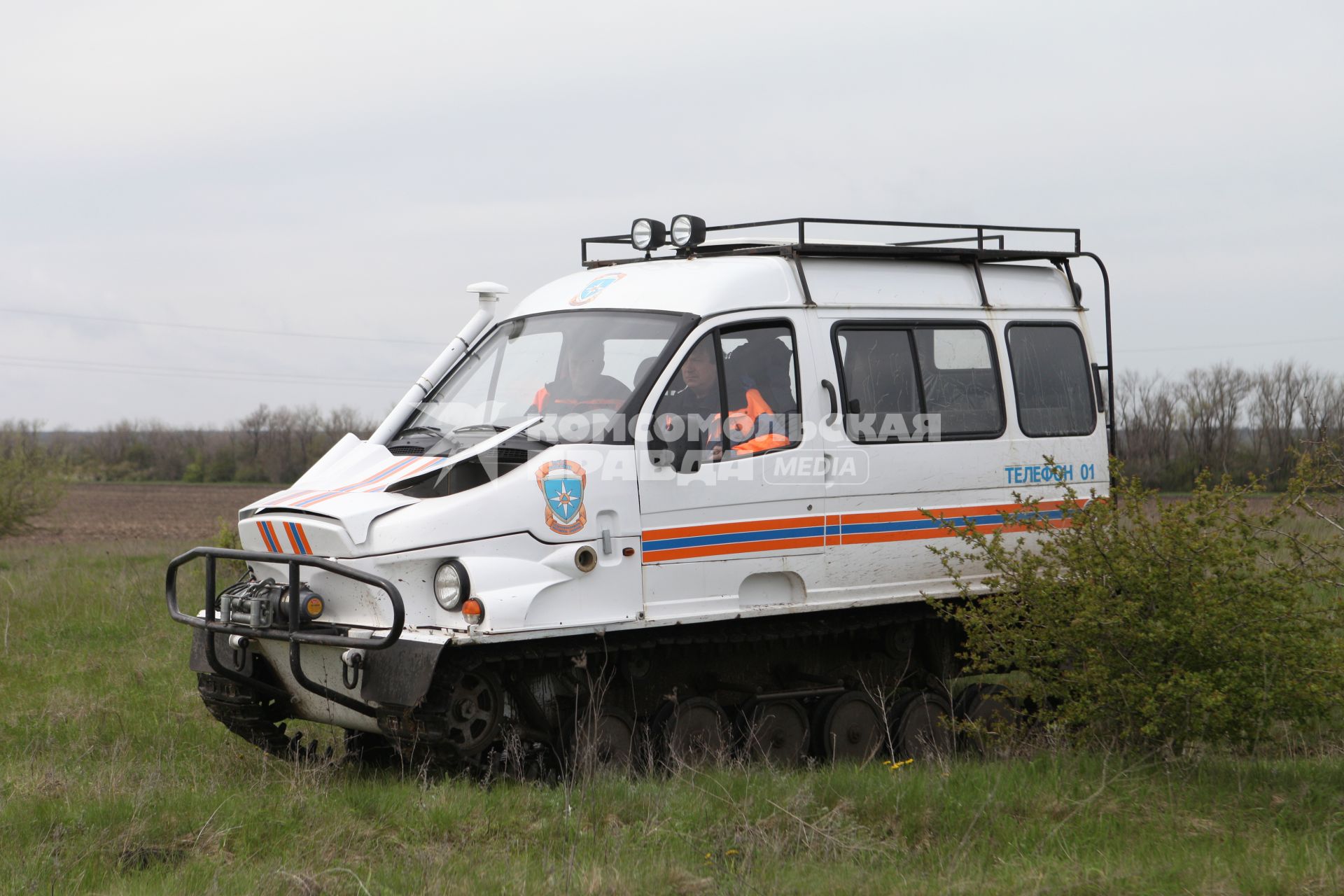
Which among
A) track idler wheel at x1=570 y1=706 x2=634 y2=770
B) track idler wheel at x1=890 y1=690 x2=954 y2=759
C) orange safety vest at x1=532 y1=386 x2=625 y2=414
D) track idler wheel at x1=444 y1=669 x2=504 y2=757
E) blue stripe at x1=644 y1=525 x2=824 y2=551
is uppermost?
orange safety vest at x1=532 y1=386 x2=625 y2=414

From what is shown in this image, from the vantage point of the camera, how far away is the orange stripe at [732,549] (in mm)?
7250

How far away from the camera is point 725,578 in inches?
296

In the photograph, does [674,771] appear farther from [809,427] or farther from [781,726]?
[809,427]

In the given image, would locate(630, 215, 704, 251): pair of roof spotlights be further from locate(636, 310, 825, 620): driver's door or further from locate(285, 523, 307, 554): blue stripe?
locate(285, 523, 307, 554): blue stripe

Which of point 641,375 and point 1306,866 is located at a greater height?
point 641,375

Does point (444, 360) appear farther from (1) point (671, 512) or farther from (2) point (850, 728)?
(2) point (850, 728)

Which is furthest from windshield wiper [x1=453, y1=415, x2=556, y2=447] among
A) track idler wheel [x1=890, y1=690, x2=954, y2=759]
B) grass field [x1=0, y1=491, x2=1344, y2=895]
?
track idler wheel [x1=890, y1=690, x2=954, y2=759]

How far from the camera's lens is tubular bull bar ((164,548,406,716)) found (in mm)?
6430

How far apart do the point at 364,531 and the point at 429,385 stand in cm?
185

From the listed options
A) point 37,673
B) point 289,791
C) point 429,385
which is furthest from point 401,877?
point 37,673

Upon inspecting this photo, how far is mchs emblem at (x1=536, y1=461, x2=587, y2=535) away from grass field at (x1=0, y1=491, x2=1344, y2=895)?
4.34 ft

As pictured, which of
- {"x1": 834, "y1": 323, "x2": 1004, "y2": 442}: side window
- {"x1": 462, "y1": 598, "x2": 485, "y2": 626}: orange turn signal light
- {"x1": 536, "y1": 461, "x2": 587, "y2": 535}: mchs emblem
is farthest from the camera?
{"x1": 834, "y1": 323, "x2": 1004, "y2": 442}: side window

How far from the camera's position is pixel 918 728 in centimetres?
864

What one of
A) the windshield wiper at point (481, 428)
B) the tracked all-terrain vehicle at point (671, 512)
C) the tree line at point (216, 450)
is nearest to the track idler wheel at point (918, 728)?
the tracked all-terrain vehicle at point (671, 512)
